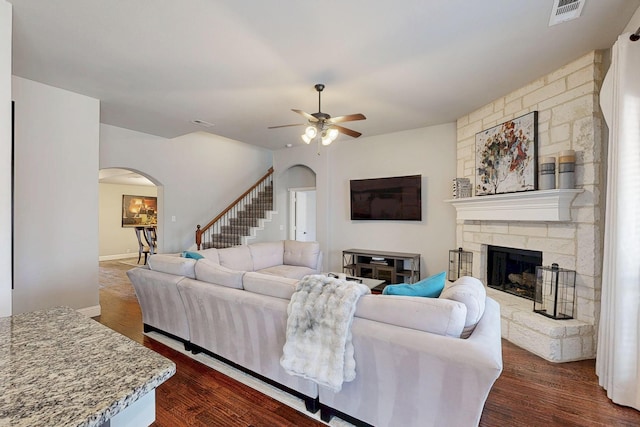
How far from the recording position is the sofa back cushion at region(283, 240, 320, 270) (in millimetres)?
5129

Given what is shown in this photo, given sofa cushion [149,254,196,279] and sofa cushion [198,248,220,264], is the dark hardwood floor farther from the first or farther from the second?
sofa cushion [198,248,220,264]

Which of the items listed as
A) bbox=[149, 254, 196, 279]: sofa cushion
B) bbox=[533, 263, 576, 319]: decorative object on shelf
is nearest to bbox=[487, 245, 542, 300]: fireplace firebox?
bbox=[533, 263, 576, 319]: decorative object on shelf

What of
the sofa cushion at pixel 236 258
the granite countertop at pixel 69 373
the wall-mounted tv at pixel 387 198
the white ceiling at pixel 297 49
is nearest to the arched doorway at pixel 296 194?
the wall-mounted tv at pixel 387 198

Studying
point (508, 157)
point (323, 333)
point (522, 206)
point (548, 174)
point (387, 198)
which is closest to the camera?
point (323, 333)

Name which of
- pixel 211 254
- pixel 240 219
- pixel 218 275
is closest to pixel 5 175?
pixel 218 275

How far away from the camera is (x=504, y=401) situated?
2.17 metres

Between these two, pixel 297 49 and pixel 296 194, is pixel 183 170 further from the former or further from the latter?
pixel 297 49

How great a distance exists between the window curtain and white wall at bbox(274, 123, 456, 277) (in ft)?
9.08

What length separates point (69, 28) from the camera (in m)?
2.39

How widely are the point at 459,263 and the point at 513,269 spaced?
82 centimetres

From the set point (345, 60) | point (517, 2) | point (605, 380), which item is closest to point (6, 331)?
point (345, 60)

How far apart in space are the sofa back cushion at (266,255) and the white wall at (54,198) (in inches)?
82.3

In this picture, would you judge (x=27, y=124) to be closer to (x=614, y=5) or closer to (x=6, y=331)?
(x=6, y=331)

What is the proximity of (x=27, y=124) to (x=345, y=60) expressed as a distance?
11.6 ft
